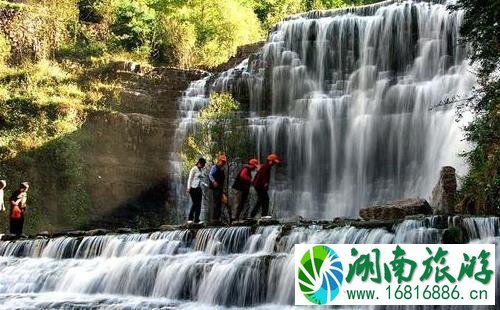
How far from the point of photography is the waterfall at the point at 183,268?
1045 centimetres

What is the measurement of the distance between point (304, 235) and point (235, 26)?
81.3 ft

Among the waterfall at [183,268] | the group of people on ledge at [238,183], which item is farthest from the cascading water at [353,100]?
the waterfall at [183,268]

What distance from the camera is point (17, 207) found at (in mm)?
17875

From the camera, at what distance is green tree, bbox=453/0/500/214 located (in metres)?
12.7

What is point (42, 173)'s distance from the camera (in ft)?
85.3

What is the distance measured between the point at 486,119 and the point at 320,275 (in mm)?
7528

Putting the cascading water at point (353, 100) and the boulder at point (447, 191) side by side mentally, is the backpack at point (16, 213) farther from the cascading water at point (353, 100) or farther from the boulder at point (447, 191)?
the boulder at point (447, 191)

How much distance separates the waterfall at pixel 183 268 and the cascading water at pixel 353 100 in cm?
1115

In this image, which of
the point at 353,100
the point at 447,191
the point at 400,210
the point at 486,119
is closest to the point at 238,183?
the point at 400,210

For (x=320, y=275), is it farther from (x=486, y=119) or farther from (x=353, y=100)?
(x=353, y=100)

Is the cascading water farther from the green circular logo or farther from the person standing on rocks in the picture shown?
the green circular logo

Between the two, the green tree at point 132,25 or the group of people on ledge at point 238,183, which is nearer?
the group of people on ledge at point 238,183

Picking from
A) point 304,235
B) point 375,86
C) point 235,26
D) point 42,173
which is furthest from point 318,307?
point 235,26

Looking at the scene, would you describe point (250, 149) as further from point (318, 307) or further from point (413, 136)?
point (318, 307)
